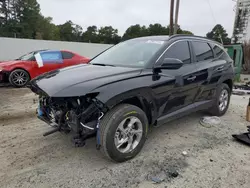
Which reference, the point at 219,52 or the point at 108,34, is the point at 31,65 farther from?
the point at 108,34

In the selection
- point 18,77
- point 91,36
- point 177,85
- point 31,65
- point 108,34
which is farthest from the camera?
point 91,36

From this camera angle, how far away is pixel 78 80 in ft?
8.32

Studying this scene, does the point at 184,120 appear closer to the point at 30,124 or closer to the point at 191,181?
the point at 191,181

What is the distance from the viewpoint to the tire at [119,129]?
8.12 ft

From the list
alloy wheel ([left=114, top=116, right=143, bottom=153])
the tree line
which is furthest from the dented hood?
the tree line

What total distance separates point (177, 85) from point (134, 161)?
4.30 ft

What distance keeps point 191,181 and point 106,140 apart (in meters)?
1.08

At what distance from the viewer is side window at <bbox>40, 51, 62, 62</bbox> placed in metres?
8.07

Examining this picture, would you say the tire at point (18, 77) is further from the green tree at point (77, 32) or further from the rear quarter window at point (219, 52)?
the green tree at point (77, 32)

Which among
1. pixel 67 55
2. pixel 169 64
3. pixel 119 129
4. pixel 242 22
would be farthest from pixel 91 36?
pixel 119 129


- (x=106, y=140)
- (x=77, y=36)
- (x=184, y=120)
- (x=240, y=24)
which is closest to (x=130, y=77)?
(x=106, y=140)

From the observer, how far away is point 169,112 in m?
3.25

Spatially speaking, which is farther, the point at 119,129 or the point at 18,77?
the point at 18,77

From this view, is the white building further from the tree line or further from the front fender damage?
the front fender damage
